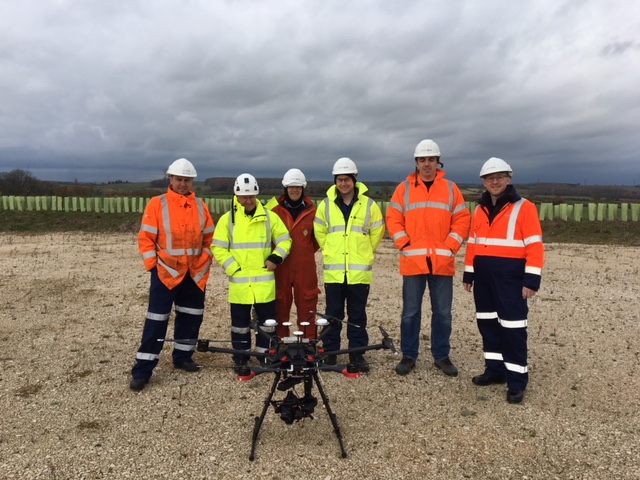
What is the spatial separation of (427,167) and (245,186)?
6.44 feet

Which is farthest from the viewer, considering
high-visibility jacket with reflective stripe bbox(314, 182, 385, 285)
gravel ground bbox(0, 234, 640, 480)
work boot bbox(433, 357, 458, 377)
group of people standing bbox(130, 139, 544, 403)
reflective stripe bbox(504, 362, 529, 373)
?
work boot bbox(433, 357, 458, 377)

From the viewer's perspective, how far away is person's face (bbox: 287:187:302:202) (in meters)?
5.61

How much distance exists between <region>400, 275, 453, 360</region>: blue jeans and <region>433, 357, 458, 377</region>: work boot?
0.05m

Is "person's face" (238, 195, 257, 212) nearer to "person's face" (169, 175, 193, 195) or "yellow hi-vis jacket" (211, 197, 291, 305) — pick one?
"yellow hi-vis jacket" (211, 197, 291, 305)

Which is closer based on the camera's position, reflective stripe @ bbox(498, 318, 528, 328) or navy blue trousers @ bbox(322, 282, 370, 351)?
reflective stripe @ bbox(498, 318, 528, 328)

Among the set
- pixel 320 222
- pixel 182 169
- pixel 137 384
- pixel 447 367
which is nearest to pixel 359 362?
pixel 447 367

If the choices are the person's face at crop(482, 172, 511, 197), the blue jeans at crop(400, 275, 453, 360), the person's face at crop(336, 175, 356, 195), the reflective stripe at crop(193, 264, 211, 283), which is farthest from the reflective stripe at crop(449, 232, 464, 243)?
the reflective stripe at crop(193, 264, 211, 283)

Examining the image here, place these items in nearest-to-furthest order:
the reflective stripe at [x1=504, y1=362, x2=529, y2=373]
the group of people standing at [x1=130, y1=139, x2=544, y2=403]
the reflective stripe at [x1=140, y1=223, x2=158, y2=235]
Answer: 1. the reflective stripe at [x1=504, y1=362, x2=529, y2=373]
2. the group of people standing at [x1=130, y1=139, x2=544, y2=403]
3. the reflective stripe at [x1=140, y1=223, x2=158, y2=235]

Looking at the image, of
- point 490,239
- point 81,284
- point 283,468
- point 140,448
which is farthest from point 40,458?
point 81,284

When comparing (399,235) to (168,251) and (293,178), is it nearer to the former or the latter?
(293,178)

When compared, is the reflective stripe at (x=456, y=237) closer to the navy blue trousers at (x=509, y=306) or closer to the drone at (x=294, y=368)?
the navy blue trousers at (x=509, y=306)

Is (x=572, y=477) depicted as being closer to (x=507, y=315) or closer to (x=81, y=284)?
(x=507, y=315)

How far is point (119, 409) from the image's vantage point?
4.72 metres

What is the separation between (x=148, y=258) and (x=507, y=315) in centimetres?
373
